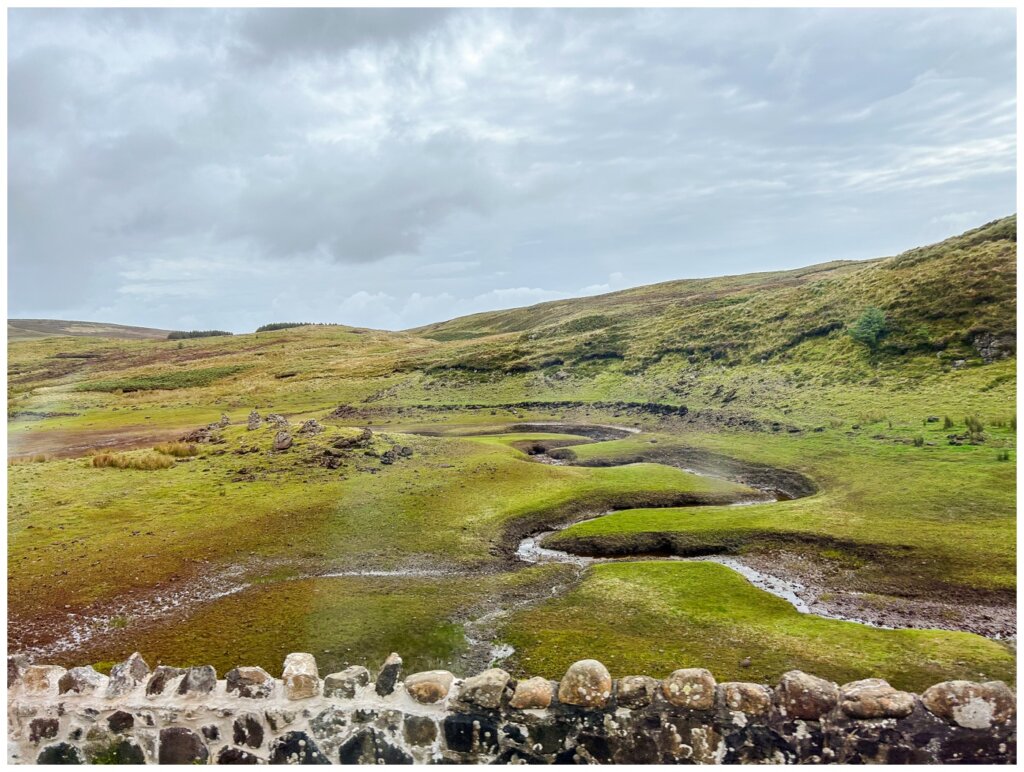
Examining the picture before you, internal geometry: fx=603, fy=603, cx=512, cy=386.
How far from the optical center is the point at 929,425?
37.2 metres

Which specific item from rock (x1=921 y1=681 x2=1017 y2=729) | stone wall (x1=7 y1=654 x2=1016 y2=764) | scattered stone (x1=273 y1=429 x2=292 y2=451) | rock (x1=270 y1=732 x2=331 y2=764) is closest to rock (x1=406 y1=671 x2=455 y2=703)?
stone wall (x1=7 y1=654 x2=1016 y2=764)

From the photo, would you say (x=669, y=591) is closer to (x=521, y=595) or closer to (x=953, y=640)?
(x=521, y=595)

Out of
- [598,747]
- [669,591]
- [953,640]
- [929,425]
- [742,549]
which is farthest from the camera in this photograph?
[929,425]

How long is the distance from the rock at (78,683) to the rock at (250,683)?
1904 mm

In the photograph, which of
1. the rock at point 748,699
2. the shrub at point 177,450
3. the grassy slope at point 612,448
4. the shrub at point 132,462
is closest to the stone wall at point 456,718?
the rock at point 748,699

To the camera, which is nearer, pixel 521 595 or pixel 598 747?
pixel 598 747

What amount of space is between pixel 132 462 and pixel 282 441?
8271 mm

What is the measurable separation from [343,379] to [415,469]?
6534 centimetres

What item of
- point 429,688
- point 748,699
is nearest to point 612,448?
point 748,699

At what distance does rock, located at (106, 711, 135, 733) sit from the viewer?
780 cm

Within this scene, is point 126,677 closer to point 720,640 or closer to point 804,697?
point 804,697

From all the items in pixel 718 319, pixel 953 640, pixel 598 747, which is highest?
pixel 718 319

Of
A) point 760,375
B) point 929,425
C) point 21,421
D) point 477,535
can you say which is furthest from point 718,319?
point 21,421

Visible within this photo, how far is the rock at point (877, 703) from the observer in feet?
22.8
